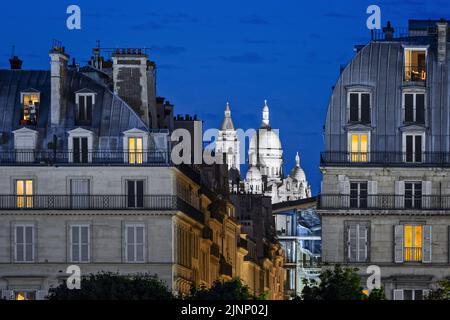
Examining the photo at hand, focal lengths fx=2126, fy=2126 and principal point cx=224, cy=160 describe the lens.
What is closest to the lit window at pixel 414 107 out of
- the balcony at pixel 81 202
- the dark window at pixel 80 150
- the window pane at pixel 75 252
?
the balcony at pixel 81 202

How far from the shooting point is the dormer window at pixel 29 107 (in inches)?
5290

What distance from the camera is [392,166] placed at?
13162cm

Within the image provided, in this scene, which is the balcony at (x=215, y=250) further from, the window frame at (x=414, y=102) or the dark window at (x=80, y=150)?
the window frame at (x=414, y=102)

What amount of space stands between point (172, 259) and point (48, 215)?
8239 millimetres

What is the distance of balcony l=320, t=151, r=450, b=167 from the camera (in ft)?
432

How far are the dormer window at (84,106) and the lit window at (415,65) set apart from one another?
65.6ft

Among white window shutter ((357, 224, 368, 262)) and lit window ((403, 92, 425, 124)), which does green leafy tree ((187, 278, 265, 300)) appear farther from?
lit window ((403, 92, 425, 124))

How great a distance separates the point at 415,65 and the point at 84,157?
71.0 ft

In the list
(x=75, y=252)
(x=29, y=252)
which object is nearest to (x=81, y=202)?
(x=75, y=252)

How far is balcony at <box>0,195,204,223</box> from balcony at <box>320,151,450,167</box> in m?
10.1

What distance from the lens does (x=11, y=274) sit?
131m

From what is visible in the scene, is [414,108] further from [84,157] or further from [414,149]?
[84,157]
